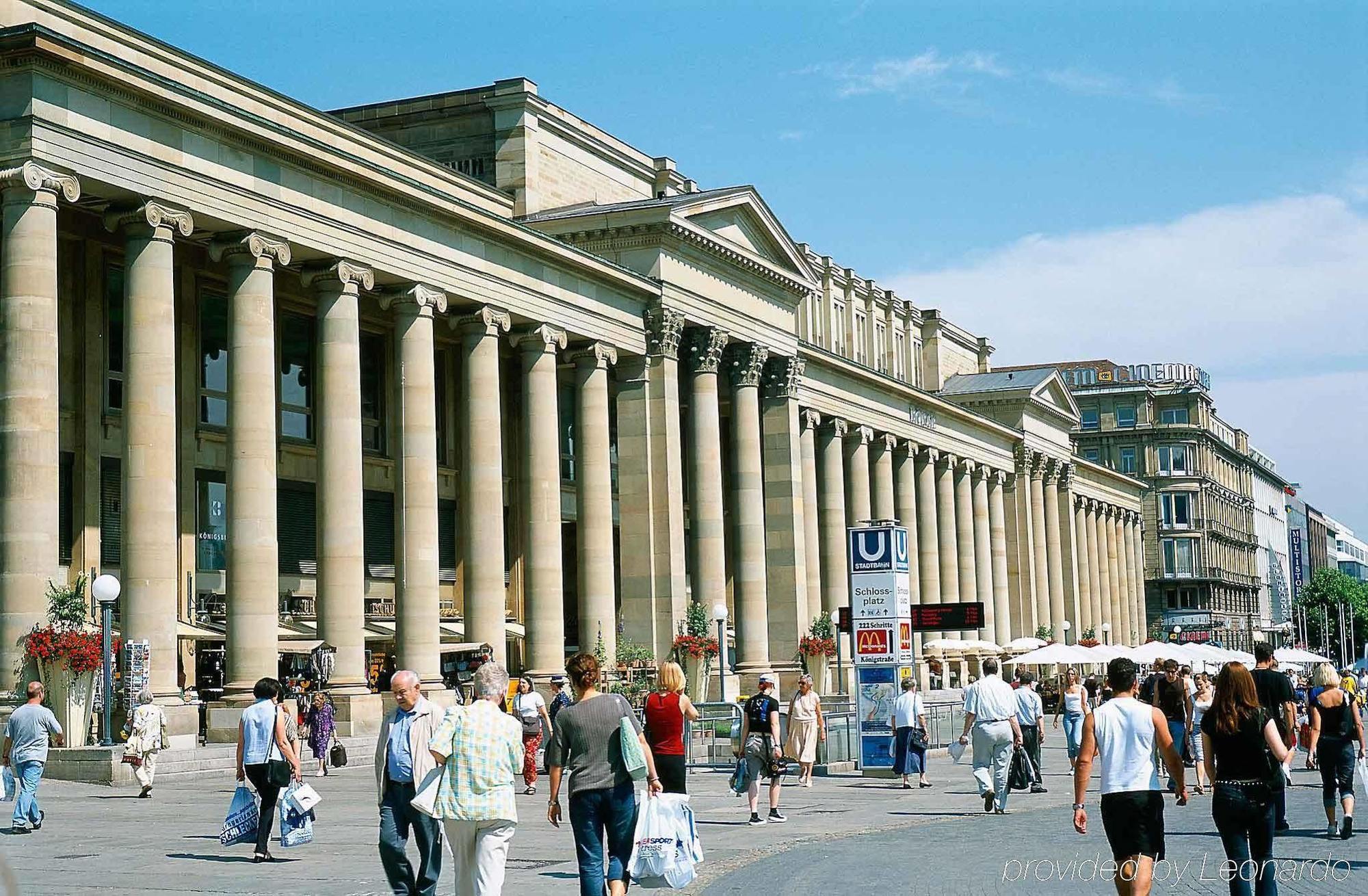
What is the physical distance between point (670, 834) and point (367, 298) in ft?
109

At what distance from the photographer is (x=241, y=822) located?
17.3 m

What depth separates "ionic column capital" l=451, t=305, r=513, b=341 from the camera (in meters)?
42.1

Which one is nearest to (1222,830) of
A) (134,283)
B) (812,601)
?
(134,283)

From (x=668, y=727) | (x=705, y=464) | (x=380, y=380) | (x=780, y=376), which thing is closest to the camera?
(x=668, y=727)

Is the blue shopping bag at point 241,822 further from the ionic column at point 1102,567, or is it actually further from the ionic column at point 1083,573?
the ionic column at point 1102,567

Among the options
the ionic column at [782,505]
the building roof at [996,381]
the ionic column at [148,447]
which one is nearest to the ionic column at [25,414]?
the ionic column at [148,447]

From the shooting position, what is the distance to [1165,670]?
24375 mm

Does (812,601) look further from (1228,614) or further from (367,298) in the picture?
(1228,614)

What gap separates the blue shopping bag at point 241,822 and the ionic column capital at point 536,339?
2815 centimetres

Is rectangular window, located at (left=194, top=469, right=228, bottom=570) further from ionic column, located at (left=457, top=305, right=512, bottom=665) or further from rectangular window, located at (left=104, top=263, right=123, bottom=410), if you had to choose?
ionic column, located at (left=457, top=305, right=512, bottom=665)

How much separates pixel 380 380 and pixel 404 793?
110 ft

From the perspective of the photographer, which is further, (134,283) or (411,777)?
(134,283)

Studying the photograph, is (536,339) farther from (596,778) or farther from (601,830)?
(596,778)

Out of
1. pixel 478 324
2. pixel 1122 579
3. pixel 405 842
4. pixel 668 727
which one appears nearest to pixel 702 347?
pixel 478 324
